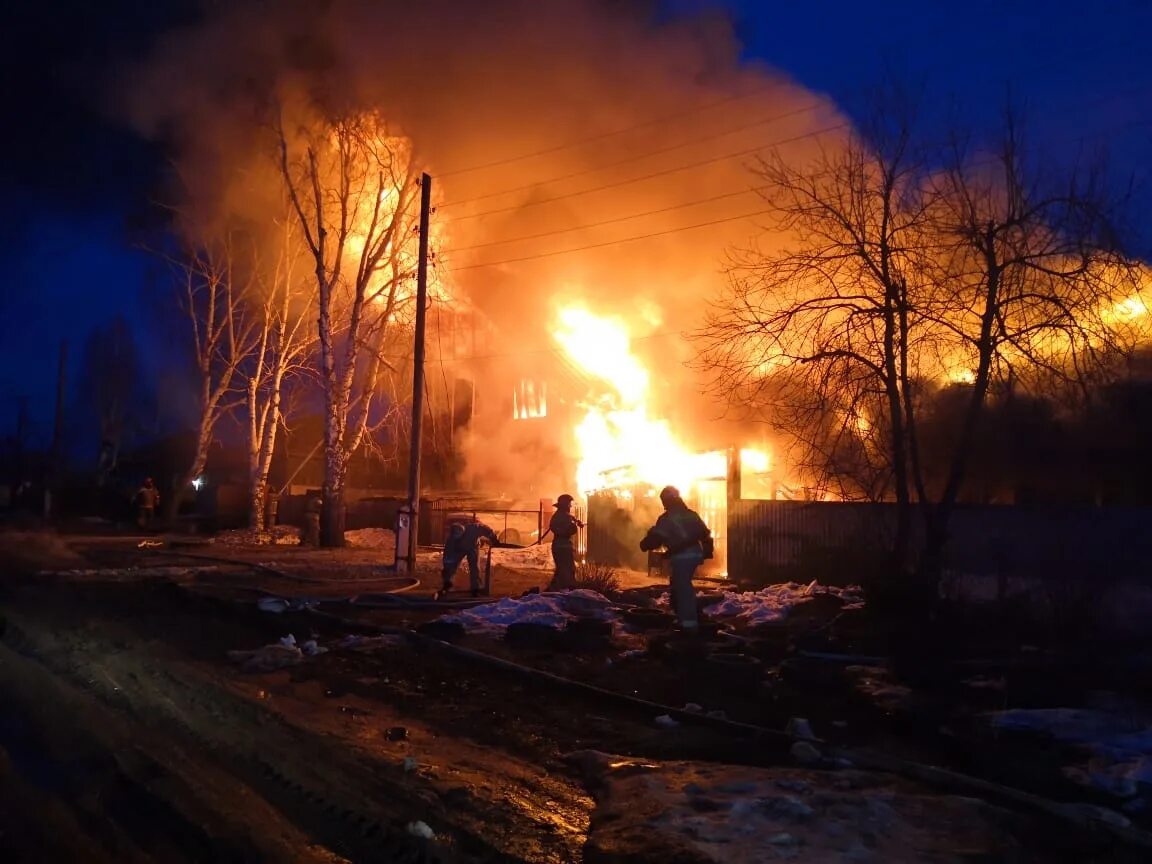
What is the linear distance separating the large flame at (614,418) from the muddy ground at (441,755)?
14384mm

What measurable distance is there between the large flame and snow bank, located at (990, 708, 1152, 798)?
17.0m

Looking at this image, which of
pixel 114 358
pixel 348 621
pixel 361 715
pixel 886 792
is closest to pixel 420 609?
pixel 348 621

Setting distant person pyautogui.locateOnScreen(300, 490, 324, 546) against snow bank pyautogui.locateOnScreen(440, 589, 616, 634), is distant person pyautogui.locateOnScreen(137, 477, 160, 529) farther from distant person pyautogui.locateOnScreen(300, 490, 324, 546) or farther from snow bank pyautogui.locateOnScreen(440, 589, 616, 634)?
snow bank pyautogui.locateOnScreen(440, 589, 616, 634)

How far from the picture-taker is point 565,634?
10453mm

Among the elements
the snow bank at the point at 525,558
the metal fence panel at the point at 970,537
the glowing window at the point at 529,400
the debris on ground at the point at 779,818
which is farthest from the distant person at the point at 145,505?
the debris on ground at the point at 779,818

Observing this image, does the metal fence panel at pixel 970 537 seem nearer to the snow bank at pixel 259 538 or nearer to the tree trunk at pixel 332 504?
the tree trunk at pixel 332 504

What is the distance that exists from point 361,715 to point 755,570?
1117cm

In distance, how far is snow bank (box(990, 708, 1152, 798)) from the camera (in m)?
5.79

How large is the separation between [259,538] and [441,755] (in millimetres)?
21857

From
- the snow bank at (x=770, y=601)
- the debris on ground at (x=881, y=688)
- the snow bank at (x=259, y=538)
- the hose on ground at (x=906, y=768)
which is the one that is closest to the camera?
the hose on ground at (x=906, y=768)

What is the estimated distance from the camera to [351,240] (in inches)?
1014

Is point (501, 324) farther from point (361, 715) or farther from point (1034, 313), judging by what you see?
point (361, 715)

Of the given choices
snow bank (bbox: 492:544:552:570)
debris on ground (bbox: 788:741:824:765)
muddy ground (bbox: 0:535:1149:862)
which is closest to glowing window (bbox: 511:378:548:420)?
snow bank (bbox: 492:544:552:570)

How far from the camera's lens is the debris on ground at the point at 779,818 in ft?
14.6
